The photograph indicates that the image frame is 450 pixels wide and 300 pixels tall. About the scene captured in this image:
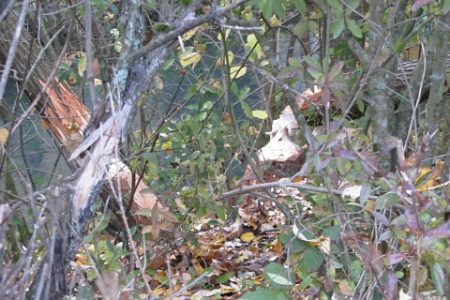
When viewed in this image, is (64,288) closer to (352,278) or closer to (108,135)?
(108,135)

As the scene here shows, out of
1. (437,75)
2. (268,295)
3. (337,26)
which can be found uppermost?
(337,26)

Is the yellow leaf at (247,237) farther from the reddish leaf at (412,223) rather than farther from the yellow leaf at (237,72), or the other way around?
the reddish leaf at (412,223)

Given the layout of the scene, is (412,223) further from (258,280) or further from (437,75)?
(258,280)

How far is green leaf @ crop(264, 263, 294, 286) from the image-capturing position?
7.43 feet

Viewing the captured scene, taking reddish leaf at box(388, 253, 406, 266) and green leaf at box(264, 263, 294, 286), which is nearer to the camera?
reddish leaf at box(388, 253, 406, 266)

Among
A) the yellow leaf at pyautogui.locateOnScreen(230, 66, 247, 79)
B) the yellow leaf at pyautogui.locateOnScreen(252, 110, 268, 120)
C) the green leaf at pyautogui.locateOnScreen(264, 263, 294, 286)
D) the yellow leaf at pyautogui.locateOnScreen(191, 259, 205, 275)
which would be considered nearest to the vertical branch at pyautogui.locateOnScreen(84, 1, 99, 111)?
the green leaf at pyautogui.locateOnScreen(264, 263, 294, 286)

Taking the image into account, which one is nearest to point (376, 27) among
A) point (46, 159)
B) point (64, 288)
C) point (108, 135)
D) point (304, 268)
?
point (304, 268)

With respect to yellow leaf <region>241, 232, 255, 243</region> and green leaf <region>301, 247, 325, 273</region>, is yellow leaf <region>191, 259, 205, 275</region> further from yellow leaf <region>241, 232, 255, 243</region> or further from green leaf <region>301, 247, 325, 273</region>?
green leaf <region>301, 247, 325, 273</region>

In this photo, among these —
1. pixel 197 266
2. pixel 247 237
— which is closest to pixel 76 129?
pixel 197 266

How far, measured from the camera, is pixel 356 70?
11.0ft

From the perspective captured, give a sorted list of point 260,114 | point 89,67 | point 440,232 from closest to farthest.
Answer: point 440,232 < point 89,67 < point 260,114

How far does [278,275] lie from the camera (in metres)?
2.30

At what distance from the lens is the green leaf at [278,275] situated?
2266 millimetres

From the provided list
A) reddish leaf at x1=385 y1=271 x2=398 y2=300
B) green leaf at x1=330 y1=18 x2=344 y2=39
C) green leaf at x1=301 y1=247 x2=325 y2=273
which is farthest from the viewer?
green leaf at x1=330 y1=18 x2=344 y2=39
